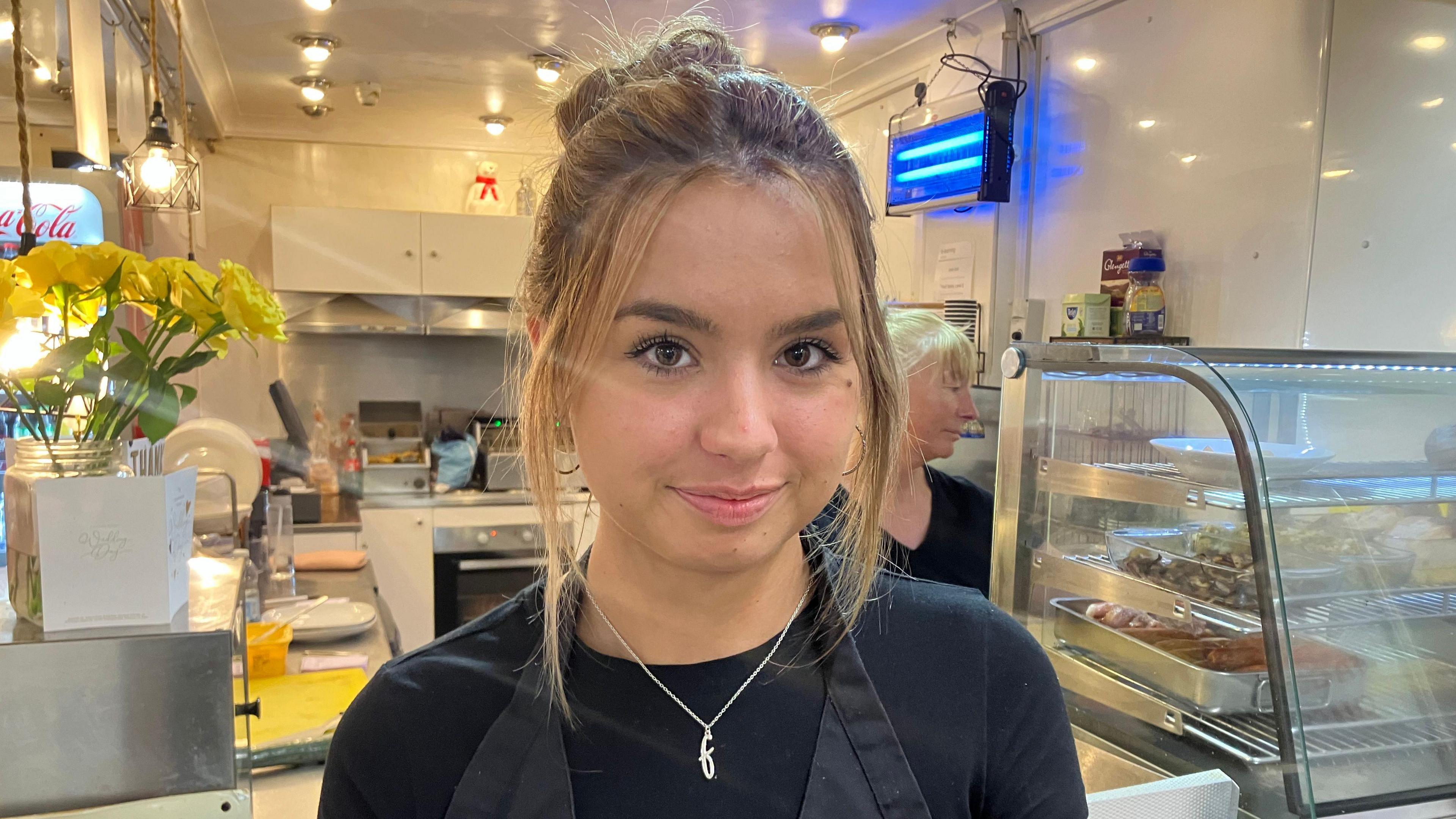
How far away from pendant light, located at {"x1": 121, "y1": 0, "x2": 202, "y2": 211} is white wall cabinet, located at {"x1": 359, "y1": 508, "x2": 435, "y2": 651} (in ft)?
6.12

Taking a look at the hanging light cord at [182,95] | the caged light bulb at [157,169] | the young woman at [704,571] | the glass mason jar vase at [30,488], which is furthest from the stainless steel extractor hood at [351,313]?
the young woman at [704,571]

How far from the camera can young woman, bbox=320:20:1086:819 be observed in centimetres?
74

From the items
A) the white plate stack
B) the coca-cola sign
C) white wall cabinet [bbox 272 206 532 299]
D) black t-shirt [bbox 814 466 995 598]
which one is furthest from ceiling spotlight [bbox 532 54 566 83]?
black t-shirt [bbox 814 466 995 598]

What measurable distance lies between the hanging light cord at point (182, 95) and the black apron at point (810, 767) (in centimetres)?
215

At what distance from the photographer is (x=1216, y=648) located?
1.26m

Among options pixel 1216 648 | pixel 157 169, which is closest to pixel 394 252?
pixel 157 169

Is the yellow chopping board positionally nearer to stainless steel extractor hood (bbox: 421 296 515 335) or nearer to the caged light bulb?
the caged light bulb

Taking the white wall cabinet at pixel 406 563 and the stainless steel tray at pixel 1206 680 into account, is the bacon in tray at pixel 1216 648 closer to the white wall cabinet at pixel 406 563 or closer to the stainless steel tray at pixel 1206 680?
the stainless steel tray at pixel 1206 680

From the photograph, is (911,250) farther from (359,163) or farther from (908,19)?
(359,163)

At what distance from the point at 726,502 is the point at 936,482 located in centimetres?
164

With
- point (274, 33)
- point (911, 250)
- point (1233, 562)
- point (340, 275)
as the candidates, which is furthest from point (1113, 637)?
point (340, 275)

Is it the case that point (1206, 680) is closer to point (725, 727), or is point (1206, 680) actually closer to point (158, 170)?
point (725, 727)

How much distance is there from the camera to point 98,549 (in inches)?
43.2

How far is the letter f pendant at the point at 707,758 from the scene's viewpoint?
809mm
